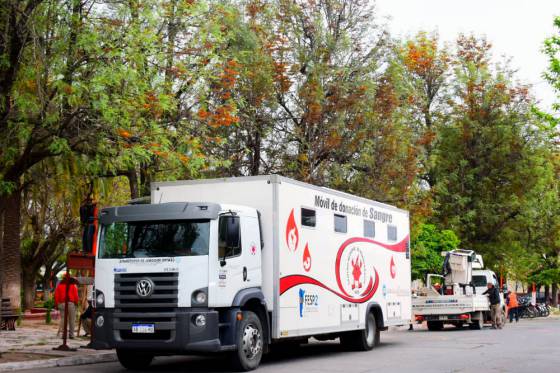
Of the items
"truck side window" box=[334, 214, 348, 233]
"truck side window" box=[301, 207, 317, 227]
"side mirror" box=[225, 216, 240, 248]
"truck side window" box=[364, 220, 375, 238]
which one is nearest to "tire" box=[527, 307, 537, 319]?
"truck side window" box=[364, 220, 375, 238]

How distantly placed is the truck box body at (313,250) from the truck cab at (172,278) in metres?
0.39

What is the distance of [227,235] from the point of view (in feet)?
46.7

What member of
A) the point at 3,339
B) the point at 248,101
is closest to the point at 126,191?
the point at 248,101

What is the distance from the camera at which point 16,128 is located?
1584 cm

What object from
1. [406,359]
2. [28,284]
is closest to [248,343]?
[406,359]

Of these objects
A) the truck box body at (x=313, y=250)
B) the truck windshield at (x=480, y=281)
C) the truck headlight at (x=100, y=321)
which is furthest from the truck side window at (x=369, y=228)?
the truck windshield at (x=480, y=281)

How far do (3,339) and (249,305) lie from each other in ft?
30.3

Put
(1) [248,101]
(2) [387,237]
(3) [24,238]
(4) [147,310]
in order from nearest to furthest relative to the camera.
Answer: (4) [147,310] < (2) [387,237] < (1) [248,101] < (3) [24,238]

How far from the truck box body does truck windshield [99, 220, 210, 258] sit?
1.87ft

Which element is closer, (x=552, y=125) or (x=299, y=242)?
(x=299, y=242)

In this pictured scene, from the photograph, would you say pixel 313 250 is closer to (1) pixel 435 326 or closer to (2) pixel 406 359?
(2) pixel 406 359

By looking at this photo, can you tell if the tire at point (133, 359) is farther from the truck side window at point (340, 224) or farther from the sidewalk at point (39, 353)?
the truck side window at point (340, 224)

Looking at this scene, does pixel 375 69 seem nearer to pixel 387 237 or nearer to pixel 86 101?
pixel 387 237

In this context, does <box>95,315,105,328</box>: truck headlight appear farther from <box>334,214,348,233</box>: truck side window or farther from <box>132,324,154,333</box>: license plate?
<box>334,214,348,233</box>: truck side window
